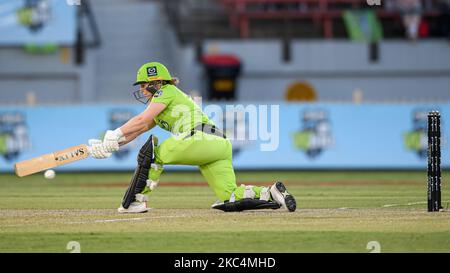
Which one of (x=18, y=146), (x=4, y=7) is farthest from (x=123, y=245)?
(x=4, y=7)

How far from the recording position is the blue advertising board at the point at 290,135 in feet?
91.3

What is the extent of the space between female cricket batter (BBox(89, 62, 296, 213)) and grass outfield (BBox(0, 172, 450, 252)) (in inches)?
9.5

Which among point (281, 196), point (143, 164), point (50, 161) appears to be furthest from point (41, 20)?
point (281, 196)

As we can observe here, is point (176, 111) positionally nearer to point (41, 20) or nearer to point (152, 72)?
point (152, 72)

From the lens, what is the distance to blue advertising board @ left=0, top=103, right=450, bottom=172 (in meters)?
27.8

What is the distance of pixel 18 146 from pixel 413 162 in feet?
31.1

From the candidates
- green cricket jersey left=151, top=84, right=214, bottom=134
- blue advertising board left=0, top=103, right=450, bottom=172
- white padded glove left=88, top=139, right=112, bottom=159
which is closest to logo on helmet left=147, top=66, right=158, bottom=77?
green cricket jersey left=151, top=84, right=214, bottom=134

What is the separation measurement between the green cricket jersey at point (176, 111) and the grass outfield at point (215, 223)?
1.18 meters

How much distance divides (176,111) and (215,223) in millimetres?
1917

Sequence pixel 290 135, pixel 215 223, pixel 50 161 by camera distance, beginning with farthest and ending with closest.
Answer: pixel 290 135, pixel 50 161, pixel 215 223

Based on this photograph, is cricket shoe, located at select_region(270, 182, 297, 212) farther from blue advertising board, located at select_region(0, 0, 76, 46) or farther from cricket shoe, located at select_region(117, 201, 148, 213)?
blue advertising board, located at select_region(0, 0, 76, 46)

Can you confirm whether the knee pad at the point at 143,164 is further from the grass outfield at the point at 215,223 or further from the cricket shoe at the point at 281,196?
the cricket shoe at the point at 281,196

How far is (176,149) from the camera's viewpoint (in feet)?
48.8
